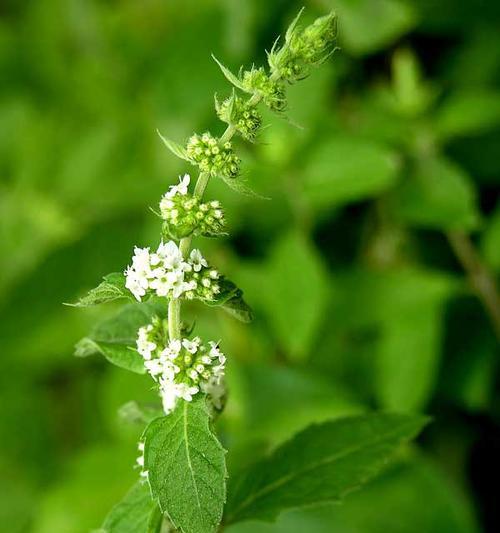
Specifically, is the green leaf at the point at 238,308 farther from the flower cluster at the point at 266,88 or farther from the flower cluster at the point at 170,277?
the flower cluster at the point at 266,88

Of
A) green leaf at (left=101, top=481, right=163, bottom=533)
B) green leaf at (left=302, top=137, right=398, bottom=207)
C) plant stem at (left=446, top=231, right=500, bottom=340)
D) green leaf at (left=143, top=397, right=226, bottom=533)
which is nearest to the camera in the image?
green leaf at (left=143, top=397, right=226, bottom=533)

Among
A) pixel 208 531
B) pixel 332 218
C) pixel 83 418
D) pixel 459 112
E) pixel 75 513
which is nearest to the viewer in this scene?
pixel 208 531

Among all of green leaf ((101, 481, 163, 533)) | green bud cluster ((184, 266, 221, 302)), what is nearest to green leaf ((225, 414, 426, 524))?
green leaf ((101, 481, 163, 533))

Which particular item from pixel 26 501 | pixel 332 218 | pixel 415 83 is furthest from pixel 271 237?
pixel 26 501

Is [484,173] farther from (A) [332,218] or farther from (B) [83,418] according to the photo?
(B) [83,418]

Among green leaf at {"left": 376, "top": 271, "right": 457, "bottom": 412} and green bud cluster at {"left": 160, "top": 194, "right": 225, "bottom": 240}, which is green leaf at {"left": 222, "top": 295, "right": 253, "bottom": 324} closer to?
green bud cluster at {"left": 160, "top": 194, "right": 225, "bottom": 240}

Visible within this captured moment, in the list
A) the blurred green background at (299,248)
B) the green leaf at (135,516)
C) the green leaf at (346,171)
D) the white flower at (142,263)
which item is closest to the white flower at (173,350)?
the white flower at (142,263)
